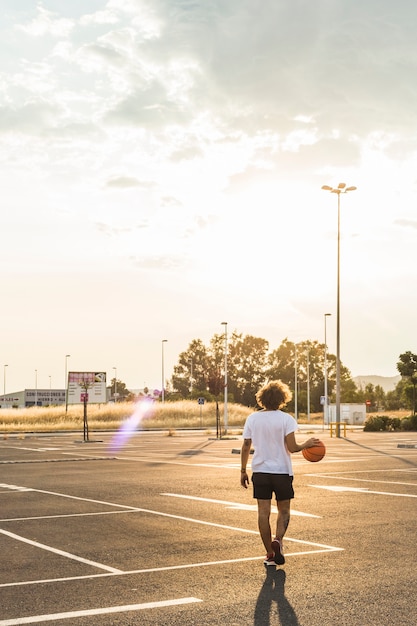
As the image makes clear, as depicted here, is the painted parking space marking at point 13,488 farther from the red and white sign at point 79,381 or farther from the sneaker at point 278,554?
the red and white sign at point 79,381

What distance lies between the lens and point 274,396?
28.9 feet

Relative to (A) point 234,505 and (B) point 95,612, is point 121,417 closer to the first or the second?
(A) point 234,505

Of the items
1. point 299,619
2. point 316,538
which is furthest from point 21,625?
point 316,538

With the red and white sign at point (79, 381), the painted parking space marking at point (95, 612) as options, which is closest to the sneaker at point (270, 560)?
the painted parking space marking at point (95, 612)

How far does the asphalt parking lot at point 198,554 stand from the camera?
6.74m

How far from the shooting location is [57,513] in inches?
514

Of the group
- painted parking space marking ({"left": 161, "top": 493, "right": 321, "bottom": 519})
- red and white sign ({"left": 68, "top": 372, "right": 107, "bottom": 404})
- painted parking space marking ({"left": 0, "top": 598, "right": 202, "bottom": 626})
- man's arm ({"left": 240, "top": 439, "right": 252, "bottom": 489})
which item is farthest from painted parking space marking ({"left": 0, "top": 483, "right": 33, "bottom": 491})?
red and white sign ({"left": 68, "top": 372, "right": 107, "bottom": 404})

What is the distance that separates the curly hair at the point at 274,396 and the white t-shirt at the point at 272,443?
114 millimetres

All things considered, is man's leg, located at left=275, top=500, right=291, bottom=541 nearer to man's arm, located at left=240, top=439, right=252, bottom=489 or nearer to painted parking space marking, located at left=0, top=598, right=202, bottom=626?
man's arm, located at left=240, top=439, right=252, bottom=489

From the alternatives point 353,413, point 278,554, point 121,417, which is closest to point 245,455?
point 278,554

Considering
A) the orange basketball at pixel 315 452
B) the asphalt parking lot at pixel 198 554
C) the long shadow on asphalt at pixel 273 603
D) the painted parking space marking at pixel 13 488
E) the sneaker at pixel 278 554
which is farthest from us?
the painted parking space marking at pixel 13 488

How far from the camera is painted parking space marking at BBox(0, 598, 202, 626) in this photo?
645 centimetres

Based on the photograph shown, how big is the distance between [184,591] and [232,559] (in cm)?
165

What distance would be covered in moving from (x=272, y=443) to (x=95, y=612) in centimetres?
274
